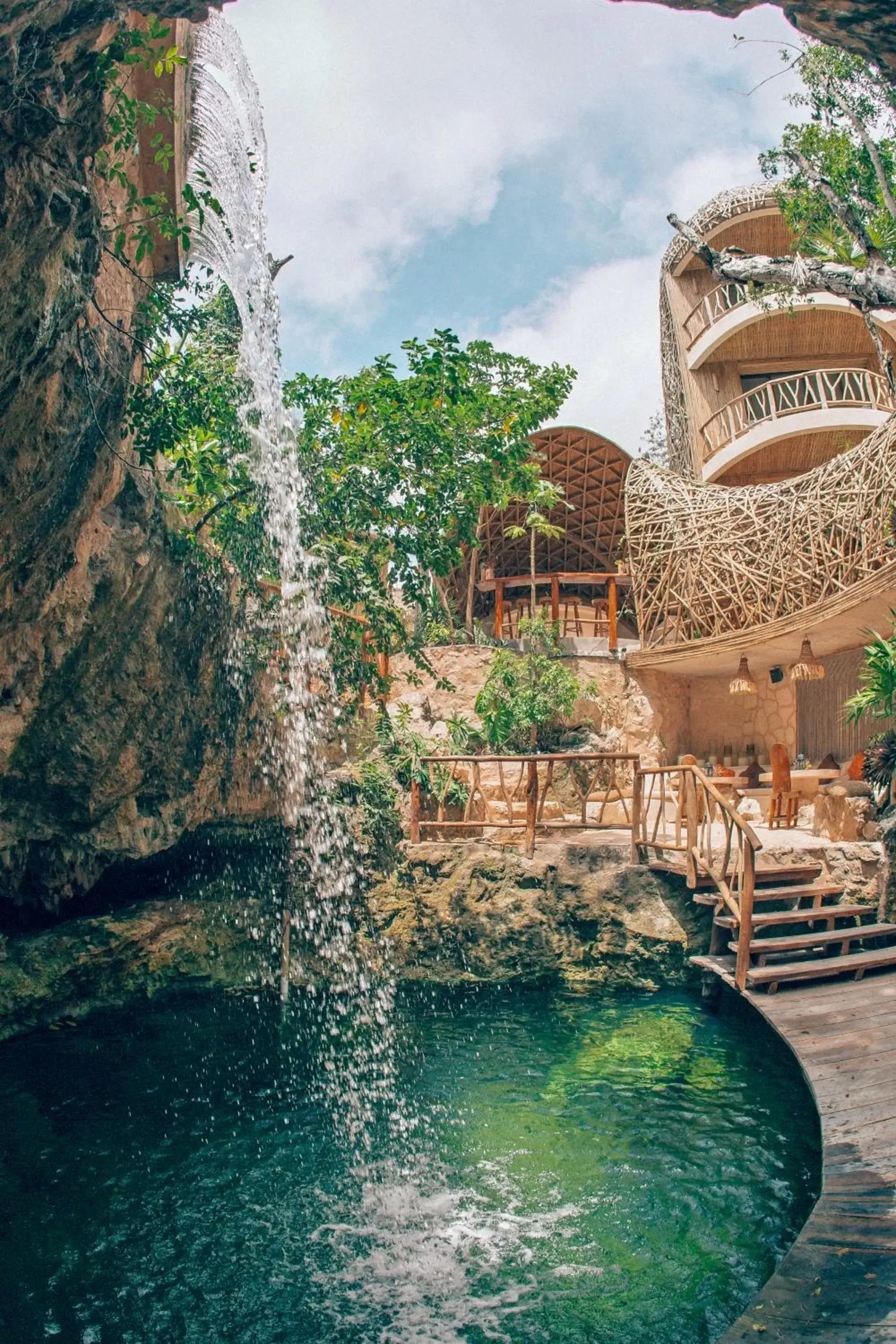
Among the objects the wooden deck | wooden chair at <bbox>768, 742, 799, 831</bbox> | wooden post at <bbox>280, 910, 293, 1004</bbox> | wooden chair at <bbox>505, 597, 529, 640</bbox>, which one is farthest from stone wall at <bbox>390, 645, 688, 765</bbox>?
the wooden deck

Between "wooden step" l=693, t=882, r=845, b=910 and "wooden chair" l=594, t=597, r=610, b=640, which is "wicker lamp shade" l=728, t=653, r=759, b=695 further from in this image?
Answer: "wooden step" l=693, t=882, r=845, b=910

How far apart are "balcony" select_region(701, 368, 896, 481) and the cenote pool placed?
1114 centimetres

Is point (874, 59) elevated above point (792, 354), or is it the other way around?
point (792, 354)

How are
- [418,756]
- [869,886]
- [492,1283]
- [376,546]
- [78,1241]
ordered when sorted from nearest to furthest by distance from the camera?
1. [492,1283]
2. [78,1241]
3. [869,886]
4. [376,546]
5. [418,756]

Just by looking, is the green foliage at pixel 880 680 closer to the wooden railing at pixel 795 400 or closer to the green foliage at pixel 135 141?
the green foliage at pixel 135 141

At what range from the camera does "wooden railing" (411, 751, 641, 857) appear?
379 inches

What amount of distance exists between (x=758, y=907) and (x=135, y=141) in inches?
321

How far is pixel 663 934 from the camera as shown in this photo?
8961 mm

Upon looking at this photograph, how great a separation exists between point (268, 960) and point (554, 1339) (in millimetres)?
5910

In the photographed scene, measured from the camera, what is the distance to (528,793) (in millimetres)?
9438

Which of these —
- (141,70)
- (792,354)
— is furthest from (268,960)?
(792,354)

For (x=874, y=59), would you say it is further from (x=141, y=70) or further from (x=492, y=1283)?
(x=492, y=1283)

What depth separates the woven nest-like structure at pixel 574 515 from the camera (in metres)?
18.3

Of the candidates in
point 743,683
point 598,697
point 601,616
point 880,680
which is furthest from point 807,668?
point 601,616
